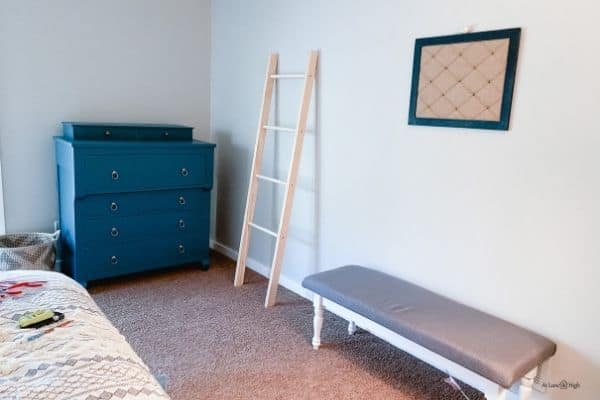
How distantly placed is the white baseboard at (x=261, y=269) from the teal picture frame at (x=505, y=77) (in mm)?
1408

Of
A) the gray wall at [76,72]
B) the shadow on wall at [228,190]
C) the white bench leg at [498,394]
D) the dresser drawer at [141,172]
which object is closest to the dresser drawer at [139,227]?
the dresser drawer at [141,172]

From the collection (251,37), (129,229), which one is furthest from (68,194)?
(251,37)

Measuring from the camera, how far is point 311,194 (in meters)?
3.03

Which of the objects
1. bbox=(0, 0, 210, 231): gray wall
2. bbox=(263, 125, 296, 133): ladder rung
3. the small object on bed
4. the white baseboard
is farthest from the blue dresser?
the small object on bed

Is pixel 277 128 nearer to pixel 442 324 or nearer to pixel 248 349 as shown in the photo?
pixel 248 349

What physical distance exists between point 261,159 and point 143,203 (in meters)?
0.86

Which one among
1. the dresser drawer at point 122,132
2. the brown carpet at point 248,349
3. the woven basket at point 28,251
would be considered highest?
the dresser drawer at point 122,132

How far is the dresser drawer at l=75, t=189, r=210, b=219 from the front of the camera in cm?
295

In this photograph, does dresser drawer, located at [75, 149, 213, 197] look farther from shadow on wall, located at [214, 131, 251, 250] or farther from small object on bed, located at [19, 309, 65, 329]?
small object on bed, located at [19, 309, 65, 329]

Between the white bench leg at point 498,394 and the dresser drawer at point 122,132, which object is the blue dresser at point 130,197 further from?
the white bench leg at point 498,394

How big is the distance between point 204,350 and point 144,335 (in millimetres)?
369

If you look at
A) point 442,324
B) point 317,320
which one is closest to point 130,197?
point 317,320

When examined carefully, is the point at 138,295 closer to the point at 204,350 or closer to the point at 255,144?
the point at 204,350

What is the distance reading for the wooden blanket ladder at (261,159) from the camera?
2875 millimetres
